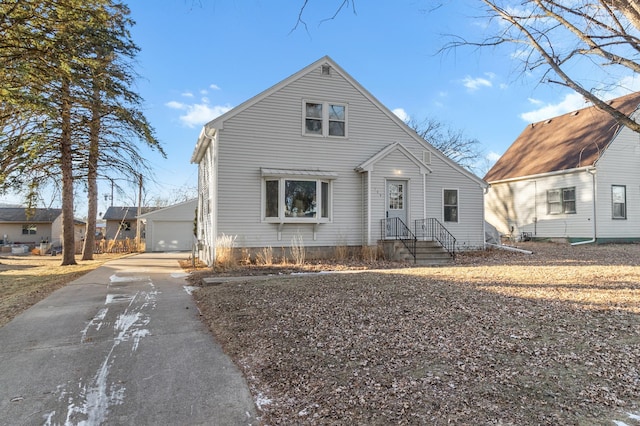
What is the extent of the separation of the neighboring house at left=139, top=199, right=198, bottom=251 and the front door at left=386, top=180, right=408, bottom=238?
17657 mm

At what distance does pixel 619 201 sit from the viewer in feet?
57.3

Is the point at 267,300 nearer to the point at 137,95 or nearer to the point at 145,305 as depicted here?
the point at 145,305

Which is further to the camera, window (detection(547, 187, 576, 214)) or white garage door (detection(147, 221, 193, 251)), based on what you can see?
white garage door (detection(147, 221, 193, 251))

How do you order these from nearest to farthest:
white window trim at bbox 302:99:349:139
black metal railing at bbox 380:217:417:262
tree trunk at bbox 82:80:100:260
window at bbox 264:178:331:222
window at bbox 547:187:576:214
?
window at bbox 264:178:331:222, tree trunk at bbox 82:80:100:260, white window trim at bbox 302:99:349:139, black metal railing at bbox 380:217:417:262, window at bbox 547:187:576:214

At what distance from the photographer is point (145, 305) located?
22.6 ft

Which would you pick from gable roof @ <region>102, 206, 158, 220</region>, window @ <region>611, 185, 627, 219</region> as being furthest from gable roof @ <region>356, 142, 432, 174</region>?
gable roof @ <region>102, 206, 158, 220</region>

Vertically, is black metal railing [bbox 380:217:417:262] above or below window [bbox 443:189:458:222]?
below

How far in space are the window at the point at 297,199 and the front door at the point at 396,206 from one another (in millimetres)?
2247

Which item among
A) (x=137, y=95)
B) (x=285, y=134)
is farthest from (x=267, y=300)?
(x=137, y=95)

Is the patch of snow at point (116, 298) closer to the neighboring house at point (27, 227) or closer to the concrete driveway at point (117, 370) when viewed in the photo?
the concrete driveway at point (117, 370)

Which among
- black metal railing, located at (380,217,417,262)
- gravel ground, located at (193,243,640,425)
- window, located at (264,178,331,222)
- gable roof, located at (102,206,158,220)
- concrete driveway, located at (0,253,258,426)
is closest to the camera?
gravel ground, located at (193,243,640,425)

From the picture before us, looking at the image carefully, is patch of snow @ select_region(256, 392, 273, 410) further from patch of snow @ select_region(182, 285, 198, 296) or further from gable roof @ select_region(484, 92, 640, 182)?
gable roof @ select_region(484, 92, 640, 182)

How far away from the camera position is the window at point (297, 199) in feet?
40.7

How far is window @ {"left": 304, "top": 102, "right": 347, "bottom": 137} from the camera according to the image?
13219 millimetres
